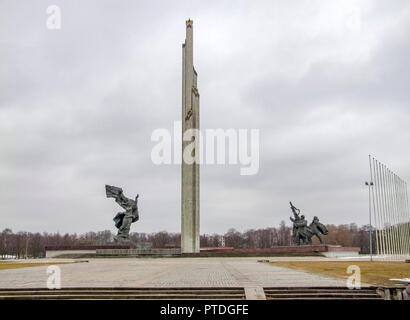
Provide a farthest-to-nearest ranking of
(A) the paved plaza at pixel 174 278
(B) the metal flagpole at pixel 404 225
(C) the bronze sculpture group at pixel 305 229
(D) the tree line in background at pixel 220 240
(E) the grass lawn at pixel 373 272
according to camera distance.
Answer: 1. (D) the tree line in background at pixel 220 240
2. (C) the bronze sculpture group at pixel 305 229
3. (B) the metal flagpole at pixel 404 225
4. (E) the grass lawn at pixel 373 272
5. (A) the paved plaza at pixel 174 278

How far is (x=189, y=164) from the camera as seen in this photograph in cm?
3172

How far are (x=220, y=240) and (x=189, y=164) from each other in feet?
195

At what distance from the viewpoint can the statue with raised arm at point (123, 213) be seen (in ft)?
98.8

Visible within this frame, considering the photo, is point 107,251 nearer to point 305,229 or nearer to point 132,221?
point 132,221

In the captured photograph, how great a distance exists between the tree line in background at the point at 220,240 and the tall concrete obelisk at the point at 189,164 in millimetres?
30613

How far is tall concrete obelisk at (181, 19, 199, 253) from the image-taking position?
102 feet

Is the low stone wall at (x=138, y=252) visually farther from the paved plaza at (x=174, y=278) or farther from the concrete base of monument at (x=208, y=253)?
the paved plaza at (x=174, y=278)

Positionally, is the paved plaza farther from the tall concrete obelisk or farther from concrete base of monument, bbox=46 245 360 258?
the tall concrete obelisk

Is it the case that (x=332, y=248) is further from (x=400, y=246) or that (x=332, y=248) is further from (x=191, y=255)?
(x=191, y=255)

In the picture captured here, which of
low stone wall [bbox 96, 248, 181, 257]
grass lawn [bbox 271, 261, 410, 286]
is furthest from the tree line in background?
grass lawn [bbox 271, 261, 410, 286]

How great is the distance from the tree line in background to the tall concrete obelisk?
30.6 metres

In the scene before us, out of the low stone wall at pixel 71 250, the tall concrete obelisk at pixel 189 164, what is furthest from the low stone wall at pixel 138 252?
the tall concrete obelisk at pixel 189 164

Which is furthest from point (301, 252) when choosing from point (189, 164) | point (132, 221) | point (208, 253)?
point (132, 221)

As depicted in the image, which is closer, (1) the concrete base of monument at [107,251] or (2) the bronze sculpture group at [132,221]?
(1) the concrete base of monument at [107,251]
